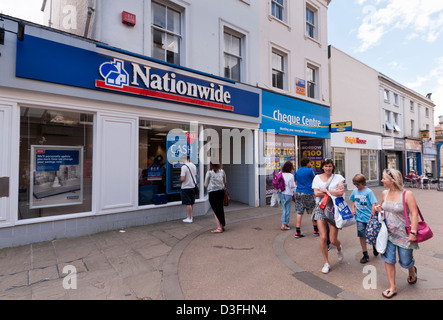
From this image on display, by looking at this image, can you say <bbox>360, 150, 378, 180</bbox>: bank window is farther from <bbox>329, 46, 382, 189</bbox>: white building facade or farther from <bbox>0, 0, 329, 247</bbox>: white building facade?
<bbox>0, 0, 329, 247</bbox>: white building facade

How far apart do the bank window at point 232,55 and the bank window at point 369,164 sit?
11984 mm

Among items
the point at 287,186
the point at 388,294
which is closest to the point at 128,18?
the point at 287,186

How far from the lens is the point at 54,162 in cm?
533

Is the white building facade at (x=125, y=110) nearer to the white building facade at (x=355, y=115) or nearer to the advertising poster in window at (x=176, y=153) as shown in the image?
the advertising poster in window at (x=176, y=153)

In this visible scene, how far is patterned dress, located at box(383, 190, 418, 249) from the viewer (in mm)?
→ 2805

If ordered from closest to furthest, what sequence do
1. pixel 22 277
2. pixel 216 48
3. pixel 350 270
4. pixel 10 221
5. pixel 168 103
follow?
pixel 22 277 < pixel 350 270 < pixel 10 221 < pixel 168 103 < pixel 216 48

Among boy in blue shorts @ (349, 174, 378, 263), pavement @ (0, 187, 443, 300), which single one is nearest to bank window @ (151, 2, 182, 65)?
pavement @ (0, 187, 443, 300)

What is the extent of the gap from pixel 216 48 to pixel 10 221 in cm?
717

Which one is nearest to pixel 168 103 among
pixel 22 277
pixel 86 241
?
pixel 86 241

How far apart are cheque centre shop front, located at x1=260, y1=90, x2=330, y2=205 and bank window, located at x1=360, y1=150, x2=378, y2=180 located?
5.72 m

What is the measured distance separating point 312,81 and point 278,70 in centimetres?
287

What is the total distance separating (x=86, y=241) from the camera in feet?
16.2
